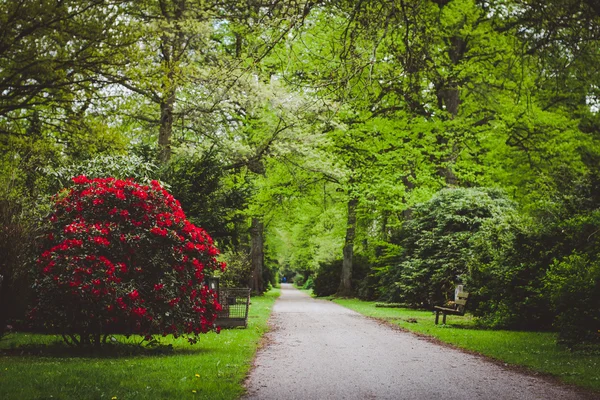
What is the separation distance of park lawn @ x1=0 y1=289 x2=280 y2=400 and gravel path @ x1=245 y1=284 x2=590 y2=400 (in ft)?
1.60

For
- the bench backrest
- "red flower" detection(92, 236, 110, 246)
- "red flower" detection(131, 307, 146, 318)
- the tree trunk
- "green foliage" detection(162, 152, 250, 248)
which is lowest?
"red flower" detection(131, 307, 146, 318)

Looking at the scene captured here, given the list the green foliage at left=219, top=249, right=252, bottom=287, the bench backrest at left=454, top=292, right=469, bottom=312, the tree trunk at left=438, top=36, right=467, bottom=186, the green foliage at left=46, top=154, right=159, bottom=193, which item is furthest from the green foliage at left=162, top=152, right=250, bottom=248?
the tree trunk at left=438, top=36, right=467, bottom=186

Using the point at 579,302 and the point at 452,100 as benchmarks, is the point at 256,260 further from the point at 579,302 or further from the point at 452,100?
the point at 579,302

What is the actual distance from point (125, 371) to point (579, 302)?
818 cm

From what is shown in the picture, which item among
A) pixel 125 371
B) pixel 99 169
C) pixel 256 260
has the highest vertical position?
pixel 99 169

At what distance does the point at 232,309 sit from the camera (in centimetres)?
1608

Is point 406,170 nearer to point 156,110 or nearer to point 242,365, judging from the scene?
point 156,110

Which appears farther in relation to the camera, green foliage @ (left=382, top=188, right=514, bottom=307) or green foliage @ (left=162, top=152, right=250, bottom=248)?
green foliage @ (left=382, top=188, right=514, bottom=307)

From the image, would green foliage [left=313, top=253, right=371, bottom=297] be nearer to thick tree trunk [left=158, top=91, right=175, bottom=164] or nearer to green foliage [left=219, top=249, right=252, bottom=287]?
green foliage [left=219, top=249, right=252, bottom=287]

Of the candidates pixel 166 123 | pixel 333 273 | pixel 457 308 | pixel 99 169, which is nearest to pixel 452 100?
pixel 457 308

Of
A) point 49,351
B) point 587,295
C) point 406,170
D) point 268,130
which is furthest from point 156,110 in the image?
point 587,295

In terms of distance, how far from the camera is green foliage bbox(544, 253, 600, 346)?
368 inches

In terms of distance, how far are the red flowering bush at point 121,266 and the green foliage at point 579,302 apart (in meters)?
6.74

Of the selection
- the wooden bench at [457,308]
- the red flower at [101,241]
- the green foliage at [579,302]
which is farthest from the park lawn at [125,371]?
the wooden bench at [457,308]
